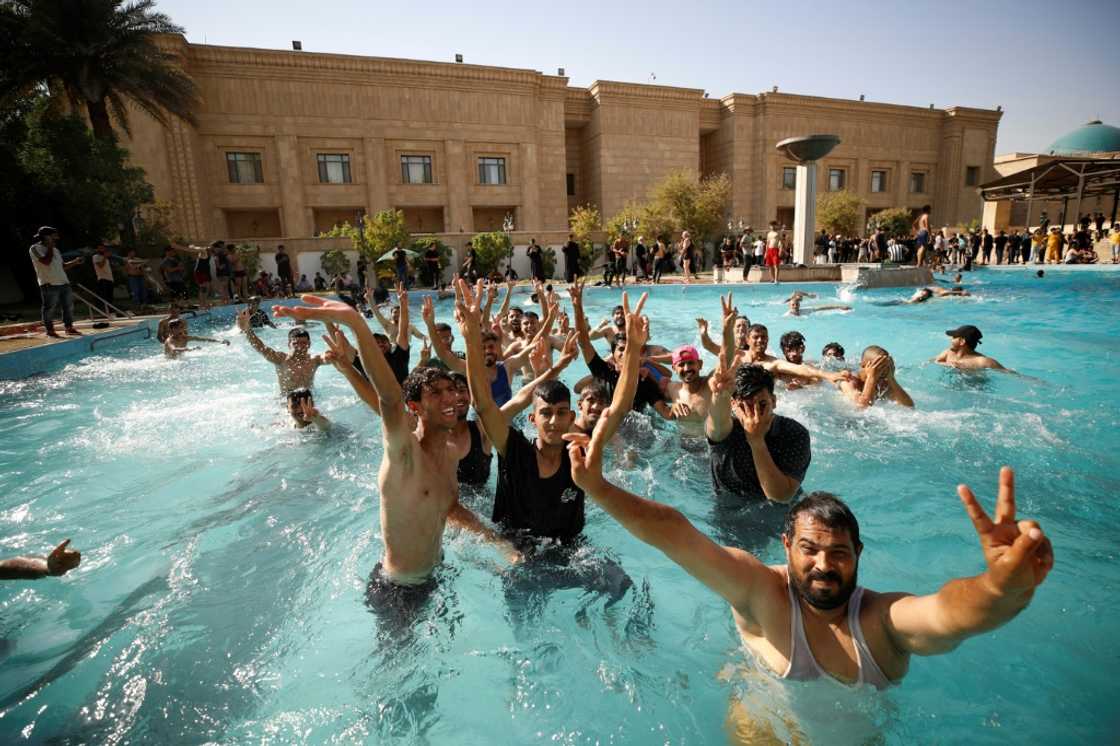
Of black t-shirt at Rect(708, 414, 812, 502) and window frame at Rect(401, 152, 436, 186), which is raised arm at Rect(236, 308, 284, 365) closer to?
black t-shirt at Rect(708, 414, 812, 502)

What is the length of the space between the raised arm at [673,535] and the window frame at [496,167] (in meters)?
34.4

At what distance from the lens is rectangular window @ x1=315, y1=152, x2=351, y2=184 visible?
3134 cm

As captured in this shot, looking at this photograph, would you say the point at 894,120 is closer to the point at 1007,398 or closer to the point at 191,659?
the point at 1007,398

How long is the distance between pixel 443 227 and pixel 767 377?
33822 millimetres

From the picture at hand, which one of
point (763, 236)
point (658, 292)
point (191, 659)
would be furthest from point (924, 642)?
point (763, 236)

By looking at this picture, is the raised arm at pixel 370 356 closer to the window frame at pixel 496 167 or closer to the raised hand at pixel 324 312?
the raised hand at pixel 324 312

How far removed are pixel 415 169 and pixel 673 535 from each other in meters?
34.5

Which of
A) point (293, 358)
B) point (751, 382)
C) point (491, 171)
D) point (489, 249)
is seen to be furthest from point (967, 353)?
point (491, 171)

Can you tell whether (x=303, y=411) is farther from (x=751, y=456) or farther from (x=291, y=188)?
(x=291, y=188)

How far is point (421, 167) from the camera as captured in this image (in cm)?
3319

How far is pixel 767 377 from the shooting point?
3326mm

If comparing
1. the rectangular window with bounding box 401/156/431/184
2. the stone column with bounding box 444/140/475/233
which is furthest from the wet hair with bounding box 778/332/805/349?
the rectangular window with bounding box 401/156/431/184

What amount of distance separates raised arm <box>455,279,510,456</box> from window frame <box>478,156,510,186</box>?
33244 mm

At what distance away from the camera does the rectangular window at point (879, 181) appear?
141 ft
